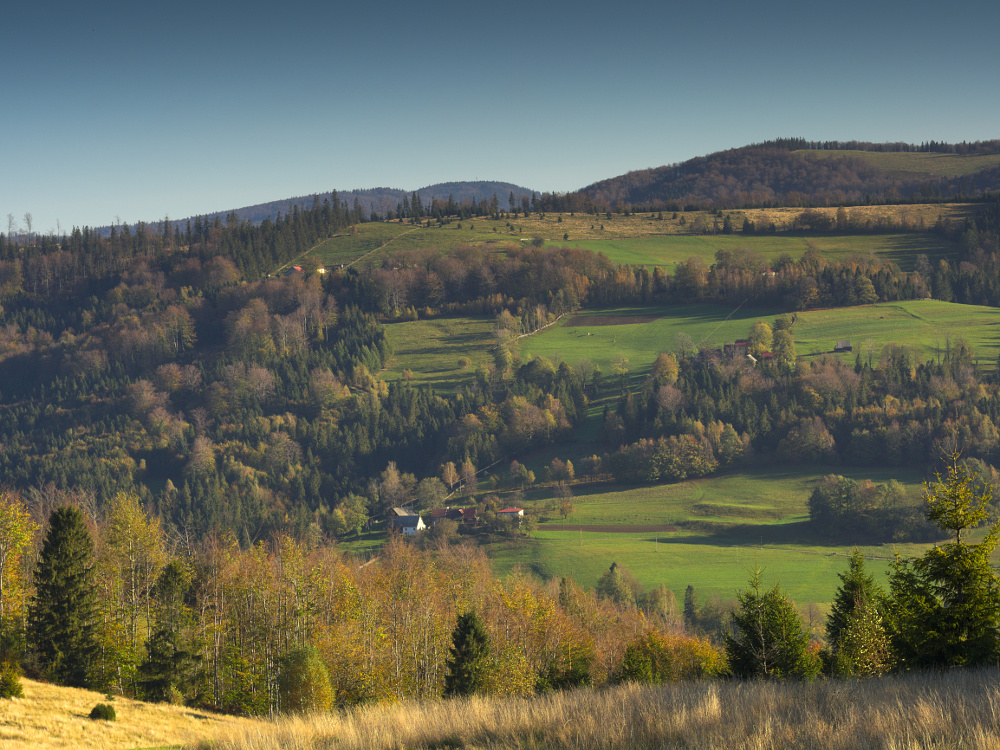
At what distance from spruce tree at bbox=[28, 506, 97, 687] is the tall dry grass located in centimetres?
3311

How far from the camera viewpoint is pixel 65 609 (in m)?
43.6

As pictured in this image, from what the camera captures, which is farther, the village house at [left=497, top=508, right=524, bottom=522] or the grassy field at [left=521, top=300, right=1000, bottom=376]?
the grassy field at [left=521, top=300, right=1000, bottom=376]

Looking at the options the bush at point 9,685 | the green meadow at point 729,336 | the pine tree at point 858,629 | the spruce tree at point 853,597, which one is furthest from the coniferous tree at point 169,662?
the green meadow at point 729,336

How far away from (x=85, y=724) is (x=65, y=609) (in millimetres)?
17959

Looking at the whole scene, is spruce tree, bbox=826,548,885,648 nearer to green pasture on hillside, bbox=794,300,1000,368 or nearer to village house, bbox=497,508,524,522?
village house, bbox=497,508,524,522

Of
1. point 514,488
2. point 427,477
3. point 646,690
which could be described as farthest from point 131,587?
point 427,477

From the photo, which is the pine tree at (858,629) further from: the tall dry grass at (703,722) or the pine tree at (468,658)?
the pine tree at (468,658)

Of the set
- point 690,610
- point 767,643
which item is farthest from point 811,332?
point 767,643

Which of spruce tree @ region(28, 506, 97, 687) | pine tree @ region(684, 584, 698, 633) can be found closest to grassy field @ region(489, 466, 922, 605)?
pine tree @ region(684, 584, 698, 633)

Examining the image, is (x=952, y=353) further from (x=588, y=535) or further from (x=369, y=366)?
(x=369, y=366)

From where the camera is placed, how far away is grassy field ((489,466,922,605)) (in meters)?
98.2

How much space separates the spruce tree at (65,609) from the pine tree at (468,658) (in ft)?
63.3

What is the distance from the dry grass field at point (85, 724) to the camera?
23281 mm

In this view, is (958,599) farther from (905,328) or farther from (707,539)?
(905,328)
